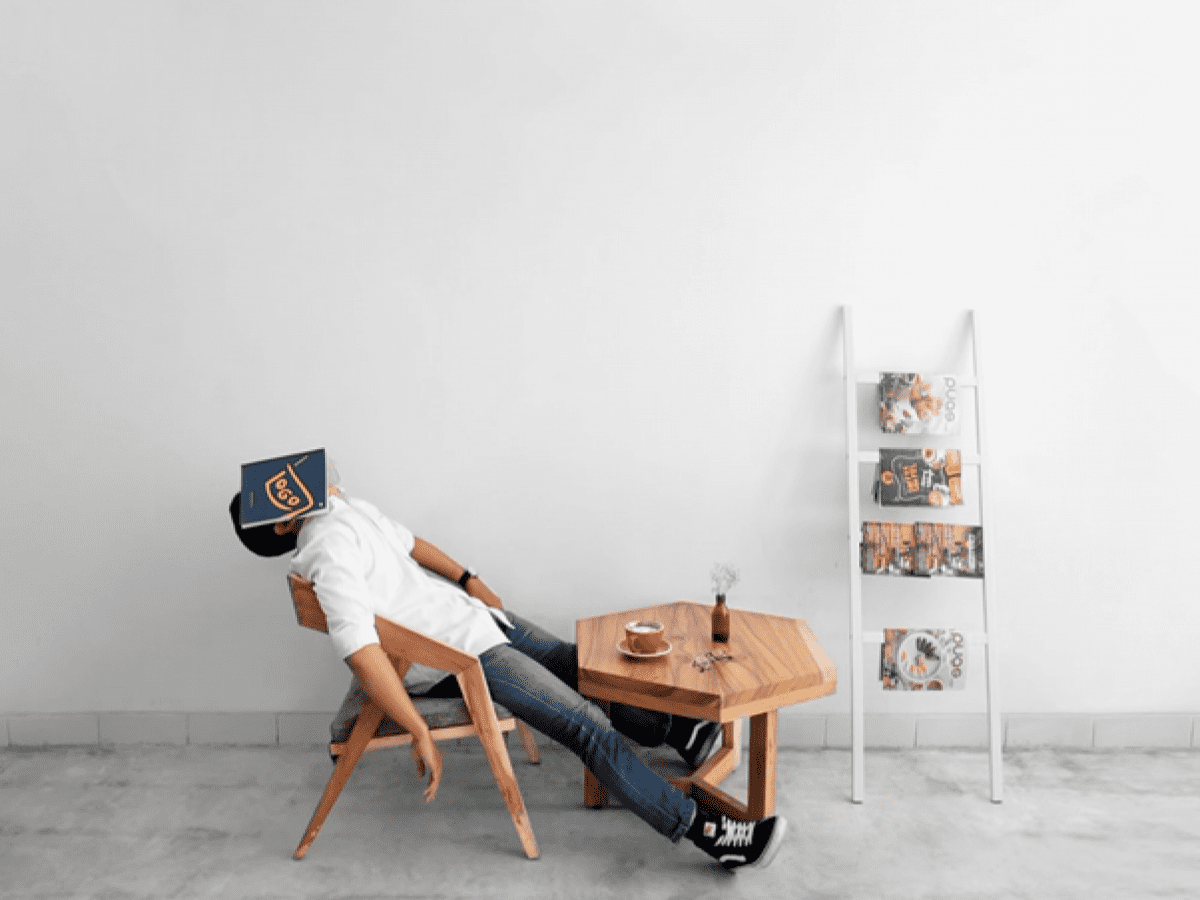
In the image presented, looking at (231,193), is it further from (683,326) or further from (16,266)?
(683,326)

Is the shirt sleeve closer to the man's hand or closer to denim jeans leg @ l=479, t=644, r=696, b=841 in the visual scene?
the man's hand

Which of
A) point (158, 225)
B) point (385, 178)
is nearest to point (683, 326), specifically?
point (385, 178)

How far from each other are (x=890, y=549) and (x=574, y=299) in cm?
129

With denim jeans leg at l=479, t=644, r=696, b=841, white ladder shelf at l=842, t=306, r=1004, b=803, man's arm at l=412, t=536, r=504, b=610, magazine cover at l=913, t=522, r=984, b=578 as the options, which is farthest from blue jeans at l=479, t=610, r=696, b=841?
magazine cover at l=913, t=522, r=984, b=578

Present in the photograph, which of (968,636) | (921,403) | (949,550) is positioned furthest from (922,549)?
(921,403)

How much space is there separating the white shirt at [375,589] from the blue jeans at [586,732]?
0.11 m

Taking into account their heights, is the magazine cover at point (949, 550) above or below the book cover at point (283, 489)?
below

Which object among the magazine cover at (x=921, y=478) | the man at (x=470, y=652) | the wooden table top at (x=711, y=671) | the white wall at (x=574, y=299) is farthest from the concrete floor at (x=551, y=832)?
→ the magazine cover at (x=921, y=478)

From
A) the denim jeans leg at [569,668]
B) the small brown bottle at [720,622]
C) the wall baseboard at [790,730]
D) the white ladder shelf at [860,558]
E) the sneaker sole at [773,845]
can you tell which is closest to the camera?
the sneaker sole at [773,845]

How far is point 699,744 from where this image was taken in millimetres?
2697

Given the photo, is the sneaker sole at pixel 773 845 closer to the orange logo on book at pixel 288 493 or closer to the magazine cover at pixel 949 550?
the magazine cover at pixel 949 550

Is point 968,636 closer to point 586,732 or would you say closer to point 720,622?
point 720,622

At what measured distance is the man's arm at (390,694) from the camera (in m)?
2.13

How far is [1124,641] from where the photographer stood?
3029 mm
